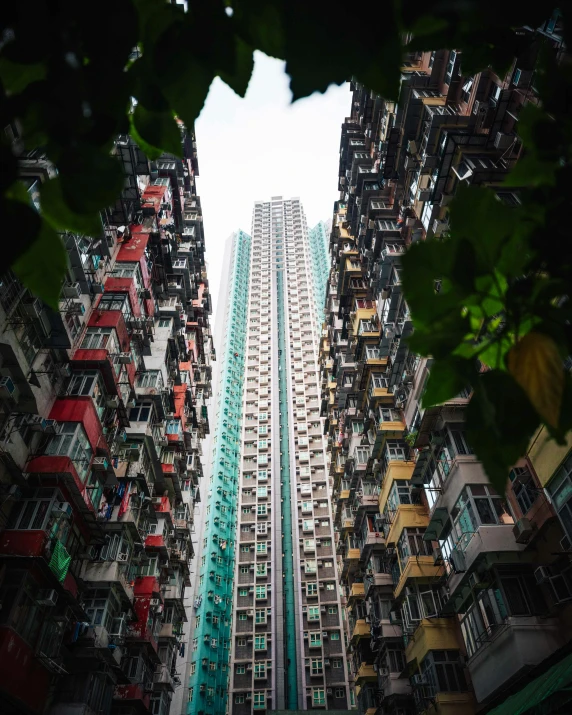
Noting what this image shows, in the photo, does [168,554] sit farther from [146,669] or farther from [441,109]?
[441,109]

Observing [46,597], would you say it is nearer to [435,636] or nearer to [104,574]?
[104,574]

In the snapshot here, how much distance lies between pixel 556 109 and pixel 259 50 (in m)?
1.01

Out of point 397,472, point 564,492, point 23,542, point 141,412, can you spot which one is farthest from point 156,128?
point 141,412

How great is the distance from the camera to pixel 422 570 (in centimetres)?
2089

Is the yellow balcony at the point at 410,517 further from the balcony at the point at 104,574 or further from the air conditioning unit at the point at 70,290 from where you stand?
the air conditioning unit at the point at 70,290

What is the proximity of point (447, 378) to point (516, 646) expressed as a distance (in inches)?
614

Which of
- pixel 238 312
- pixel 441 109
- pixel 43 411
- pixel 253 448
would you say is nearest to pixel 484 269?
pixel 43 411

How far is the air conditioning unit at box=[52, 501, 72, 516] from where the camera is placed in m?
17.1

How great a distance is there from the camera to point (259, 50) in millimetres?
1426

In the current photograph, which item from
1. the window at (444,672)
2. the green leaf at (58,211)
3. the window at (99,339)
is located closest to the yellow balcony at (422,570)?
the window at (444,672)

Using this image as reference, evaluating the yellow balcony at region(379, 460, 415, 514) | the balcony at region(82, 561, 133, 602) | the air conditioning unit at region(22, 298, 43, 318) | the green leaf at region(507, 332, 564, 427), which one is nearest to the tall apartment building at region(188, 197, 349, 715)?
the balcony at region(82, 561, 133, 602)

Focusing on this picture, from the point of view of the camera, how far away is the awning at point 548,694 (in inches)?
404

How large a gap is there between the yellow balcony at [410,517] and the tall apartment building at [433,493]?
0.09 m

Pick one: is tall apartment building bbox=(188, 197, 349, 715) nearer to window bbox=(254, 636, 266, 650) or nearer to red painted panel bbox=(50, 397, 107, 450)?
window bbox=(254, 636, 266, 650)
